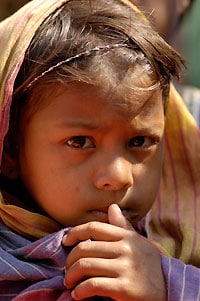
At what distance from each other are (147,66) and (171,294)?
480mm

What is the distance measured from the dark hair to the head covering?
0.09ft

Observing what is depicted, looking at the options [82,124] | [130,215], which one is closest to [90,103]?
[82,124]

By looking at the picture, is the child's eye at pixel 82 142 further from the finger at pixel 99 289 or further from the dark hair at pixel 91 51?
the finger at pixel 99 289

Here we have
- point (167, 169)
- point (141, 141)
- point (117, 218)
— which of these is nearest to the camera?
point (117, 218)

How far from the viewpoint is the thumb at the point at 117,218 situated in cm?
167

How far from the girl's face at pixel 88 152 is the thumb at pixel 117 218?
32mm

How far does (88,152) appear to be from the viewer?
1.70 metres

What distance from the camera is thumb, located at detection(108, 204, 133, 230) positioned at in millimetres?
1675

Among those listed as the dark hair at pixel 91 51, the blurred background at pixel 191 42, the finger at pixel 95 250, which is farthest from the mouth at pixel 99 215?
the blurred background at pixel 191 42

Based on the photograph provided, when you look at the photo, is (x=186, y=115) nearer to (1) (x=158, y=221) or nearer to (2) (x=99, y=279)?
(1) (x=158, y=221)

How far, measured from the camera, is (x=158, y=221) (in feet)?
6.74

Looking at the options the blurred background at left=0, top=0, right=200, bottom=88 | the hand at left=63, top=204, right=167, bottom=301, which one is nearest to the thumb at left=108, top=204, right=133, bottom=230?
the hand at left=63, top=204, right=167, bottom=301

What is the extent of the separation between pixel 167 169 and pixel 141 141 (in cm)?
36

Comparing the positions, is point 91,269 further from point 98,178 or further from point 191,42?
point 191,42
